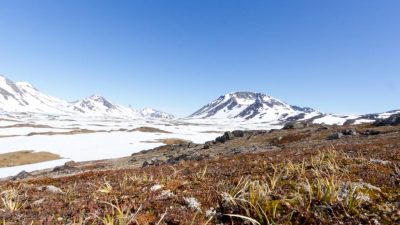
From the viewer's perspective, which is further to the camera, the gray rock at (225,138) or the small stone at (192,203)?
the gray rock at (225,138)

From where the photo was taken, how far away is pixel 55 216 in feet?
30.2

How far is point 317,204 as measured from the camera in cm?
835

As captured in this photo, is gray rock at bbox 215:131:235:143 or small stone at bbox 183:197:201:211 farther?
gray rock at bbox 215:131:235:143

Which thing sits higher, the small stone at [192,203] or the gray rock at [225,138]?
the gray rock at [225,138]

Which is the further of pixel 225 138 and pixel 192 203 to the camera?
pixel 225 138

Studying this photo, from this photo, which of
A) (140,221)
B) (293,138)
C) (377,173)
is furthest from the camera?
(293,138)

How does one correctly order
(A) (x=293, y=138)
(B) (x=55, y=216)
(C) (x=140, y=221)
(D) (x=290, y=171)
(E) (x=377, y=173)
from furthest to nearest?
(A) (x=293, y=138) → (D) (x=290, y=171) → (E) (x=377, y=173) → (B) (x=55, y=216) → (C) (x=140, y=221)

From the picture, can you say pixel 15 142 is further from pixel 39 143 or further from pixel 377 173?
pixel 377 173

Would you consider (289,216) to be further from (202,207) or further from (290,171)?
(290,171)

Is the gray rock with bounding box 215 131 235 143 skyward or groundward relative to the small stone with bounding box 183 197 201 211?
skyward

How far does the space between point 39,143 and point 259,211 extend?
122m

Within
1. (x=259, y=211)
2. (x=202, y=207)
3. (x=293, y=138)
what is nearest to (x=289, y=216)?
(x=259, y=211)

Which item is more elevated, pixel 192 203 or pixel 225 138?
pixel 225 138

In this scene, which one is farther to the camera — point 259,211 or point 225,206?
point 225,206
